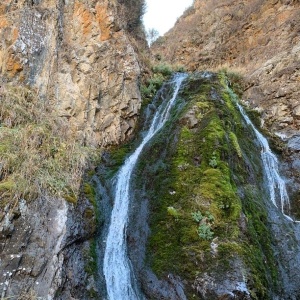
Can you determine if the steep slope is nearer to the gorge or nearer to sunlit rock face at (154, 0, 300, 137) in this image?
the gorge

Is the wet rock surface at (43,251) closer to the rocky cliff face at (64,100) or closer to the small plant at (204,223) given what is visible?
the rocky cliff face at (64,100)

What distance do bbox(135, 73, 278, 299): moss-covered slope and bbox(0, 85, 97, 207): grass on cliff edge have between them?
208cm

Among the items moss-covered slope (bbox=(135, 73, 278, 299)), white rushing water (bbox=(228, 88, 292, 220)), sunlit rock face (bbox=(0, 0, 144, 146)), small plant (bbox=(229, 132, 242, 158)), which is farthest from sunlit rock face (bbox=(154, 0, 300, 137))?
sunlit rock face (bbox=(0, 0, 144, 146))

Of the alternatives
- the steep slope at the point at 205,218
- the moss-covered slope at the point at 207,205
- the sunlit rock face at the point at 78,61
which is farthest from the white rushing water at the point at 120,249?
the sunlit rock face at the point at 78,61

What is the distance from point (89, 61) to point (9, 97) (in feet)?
11.6

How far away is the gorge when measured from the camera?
19.5 feet

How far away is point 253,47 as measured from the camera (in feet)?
60.7

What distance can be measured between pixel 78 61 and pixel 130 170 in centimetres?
448

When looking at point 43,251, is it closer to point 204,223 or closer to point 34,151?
point 34,151

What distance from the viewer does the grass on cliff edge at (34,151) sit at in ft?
20.3

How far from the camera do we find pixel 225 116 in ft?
33.2

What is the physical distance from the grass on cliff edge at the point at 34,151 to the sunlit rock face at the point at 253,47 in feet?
27.7

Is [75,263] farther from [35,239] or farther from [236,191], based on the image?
[236,191]

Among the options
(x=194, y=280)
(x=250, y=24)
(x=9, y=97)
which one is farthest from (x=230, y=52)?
(x=194, y=280)
